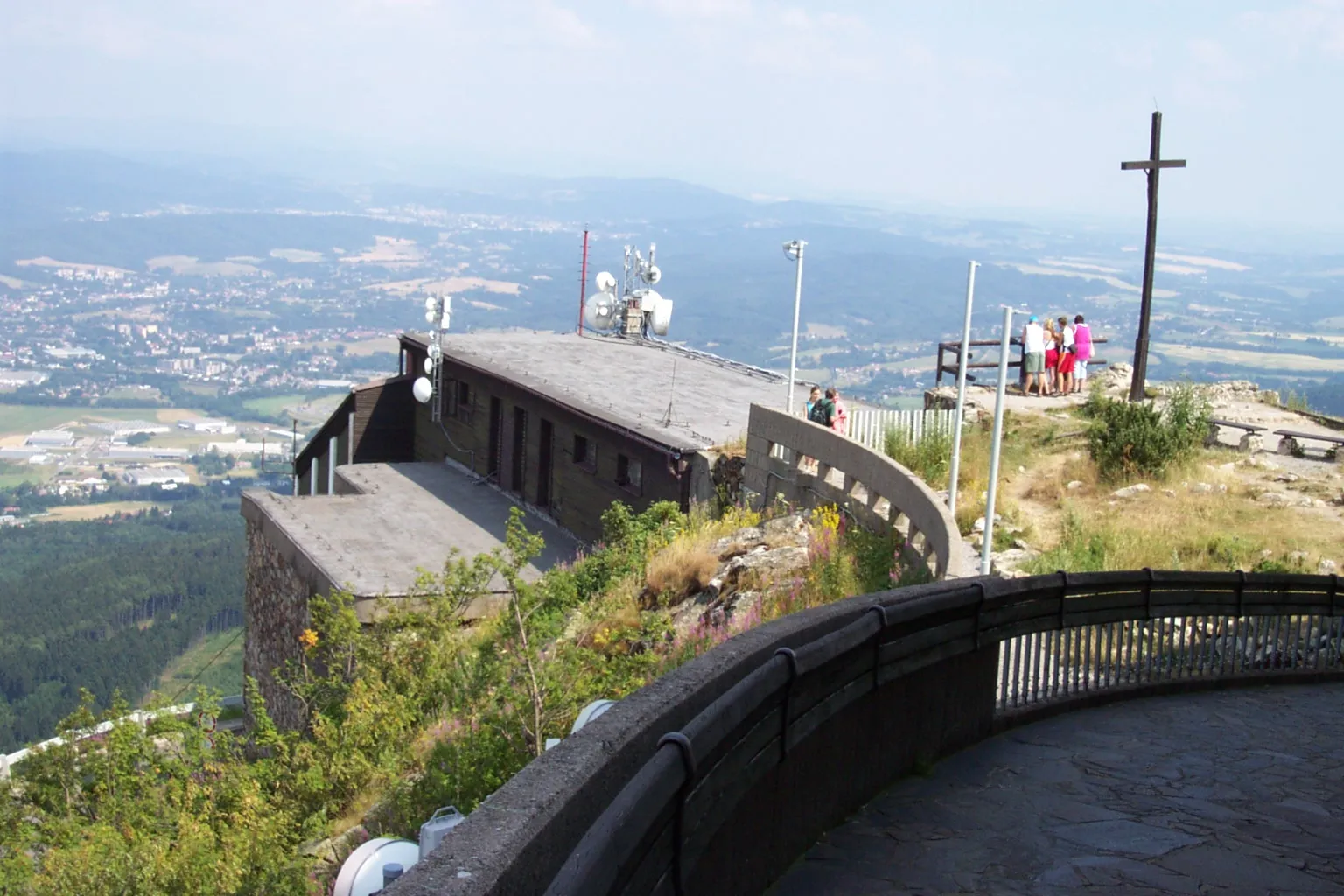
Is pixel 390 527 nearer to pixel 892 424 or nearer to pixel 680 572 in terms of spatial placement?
pixel 680 572

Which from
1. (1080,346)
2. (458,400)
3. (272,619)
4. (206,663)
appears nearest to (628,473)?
(272,619)

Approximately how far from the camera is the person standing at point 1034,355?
24375 millimetres

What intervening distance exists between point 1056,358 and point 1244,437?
544 centimetres

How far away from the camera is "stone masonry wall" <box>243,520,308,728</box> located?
2336 centimetres

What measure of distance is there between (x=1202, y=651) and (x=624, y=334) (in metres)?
27.8

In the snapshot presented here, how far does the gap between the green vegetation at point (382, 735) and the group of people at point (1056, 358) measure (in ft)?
27.5

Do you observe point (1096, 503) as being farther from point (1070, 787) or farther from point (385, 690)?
point (1070, 787)

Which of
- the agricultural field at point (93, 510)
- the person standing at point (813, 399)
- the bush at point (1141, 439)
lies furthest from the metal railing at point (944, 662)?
the agricultural field at point (93, 510)

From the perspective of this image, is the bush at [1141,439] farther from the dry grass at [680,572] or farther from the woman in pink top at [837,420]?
the dry grass at [680,572]

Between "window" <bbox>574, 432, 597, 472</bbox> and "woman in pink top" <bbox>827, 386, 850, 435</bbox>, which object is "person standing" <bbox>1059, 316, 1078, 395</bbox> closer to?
"woman in pink top" <bbox>827, 386, 850, 435</bbox>

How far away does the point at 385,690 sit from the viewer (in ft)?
49.4

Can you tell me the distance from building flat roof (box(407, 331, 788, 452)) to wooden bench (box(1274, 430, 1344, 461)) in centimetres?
787

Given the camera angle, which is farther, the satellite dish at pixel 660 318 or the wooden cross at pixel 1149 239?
the satellite dish at pixel 660 318

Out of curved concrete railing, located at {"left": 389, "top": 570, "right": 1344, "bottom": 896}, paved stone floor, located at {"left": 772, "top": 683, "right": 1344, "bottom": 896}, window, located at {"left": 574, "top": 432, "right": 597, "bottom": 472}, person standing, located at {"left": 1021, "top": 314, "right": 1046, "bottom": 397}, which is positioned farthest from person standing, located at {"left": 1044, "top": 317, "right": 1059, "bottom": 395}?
paved stone floor, located at {"left": 772, "top": 683, "right": 1344, "bottom": 896}
